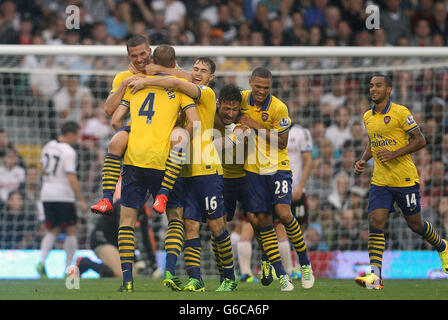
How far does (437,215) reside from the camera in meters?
11.6

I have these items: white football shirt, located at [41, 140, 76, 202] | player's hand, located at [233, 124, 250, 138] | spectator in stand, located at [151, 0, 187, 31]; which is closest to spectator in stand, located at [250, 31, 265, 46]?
spectator in stand, located at [151, 0, 187, 31]

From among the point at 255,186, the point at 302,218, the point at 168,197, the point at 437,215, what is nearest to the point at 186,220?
the point at 168,197

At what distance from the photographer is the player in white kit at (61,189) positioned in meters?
11.3

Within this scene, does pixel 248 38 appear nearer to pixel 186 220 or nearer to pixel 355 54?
pixel 355 54

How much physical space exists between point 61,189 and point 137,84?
4.99 meters

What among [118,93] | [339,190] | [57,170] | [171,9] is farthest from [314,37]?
[118,93]

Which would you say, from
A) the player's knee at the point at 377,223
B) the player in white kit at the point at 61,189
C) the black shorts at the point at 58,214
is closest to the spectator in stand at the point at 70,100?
the player in white kit at the point at 61,189

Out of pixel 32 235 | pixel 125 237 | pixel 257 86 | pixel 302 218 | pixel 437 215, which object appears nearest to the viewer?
pixel 125 237

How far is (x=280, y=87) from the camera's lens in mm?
12703

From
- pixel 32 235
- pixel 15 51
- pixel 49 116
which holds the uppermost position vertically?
pixel 15 51

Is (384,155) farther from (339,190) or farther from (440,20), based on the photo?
(440,20)

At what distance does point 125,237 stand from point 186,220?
2.00 ft

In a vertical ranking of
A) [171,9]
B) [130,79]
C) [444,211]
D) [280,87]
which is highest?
[171,9]

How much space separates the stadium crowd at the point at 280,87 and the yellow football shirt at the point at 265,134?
4.31 m
